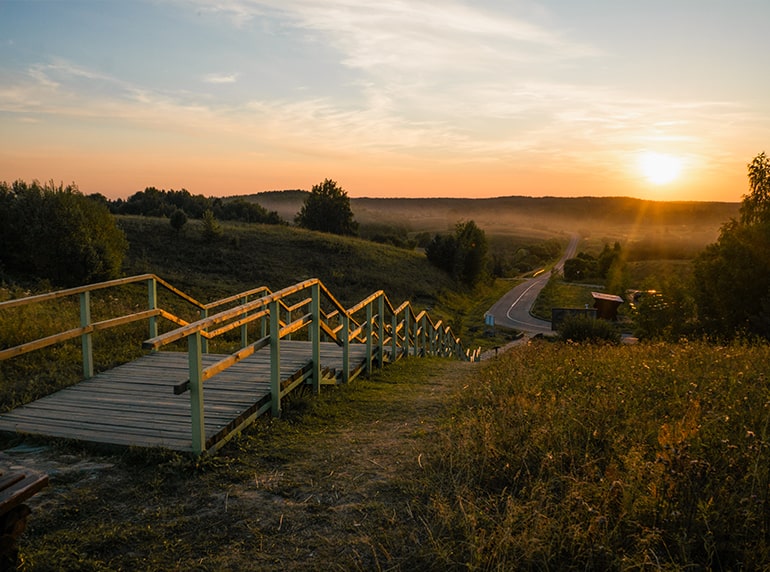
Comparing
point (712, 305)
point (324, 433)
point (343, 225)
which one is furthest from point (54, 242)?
point (343, 225)

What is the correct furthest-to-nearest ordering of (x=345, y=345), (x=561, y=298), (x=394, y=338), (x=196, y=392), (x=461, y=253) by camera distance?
1. (x=561, y=298)
2. (x=461, y=253)
3. (x=394, y=338)
4. (x=345, y=345)
5. (x=196, y=392)

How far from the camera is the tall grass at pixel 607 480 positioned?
273 centimetres

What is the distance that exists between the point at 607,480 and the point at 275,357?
127 inches

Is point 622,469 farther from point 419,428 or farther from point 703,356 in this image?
point 703,356

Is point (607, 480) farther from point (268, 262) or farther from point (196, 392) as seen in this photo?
point (268, 262)

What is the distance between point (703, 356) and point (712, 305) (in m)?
27.6

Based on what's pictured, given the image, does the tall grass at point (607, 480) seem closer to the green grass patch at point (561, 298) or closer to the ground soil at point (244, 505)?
the ground soil at point (244, 505)

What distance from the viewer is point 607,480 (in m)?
3.36

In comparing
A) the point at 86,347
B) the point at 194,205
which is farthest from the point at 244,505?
the point at 194,205

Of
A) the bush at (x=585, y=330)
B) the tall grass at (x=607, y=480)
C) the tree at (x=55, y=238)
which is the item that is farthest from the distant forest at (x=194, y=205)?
the tall grass at (x=607, y=480)

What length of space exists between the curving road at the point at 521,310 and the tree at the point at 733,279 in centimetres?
1541

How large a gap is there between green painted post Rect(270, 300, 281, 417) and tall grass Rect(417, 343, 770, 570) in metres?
1.81

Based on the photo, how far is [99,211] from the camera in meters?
23.1

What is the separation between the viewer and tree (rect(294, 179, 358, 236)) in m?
69.4
